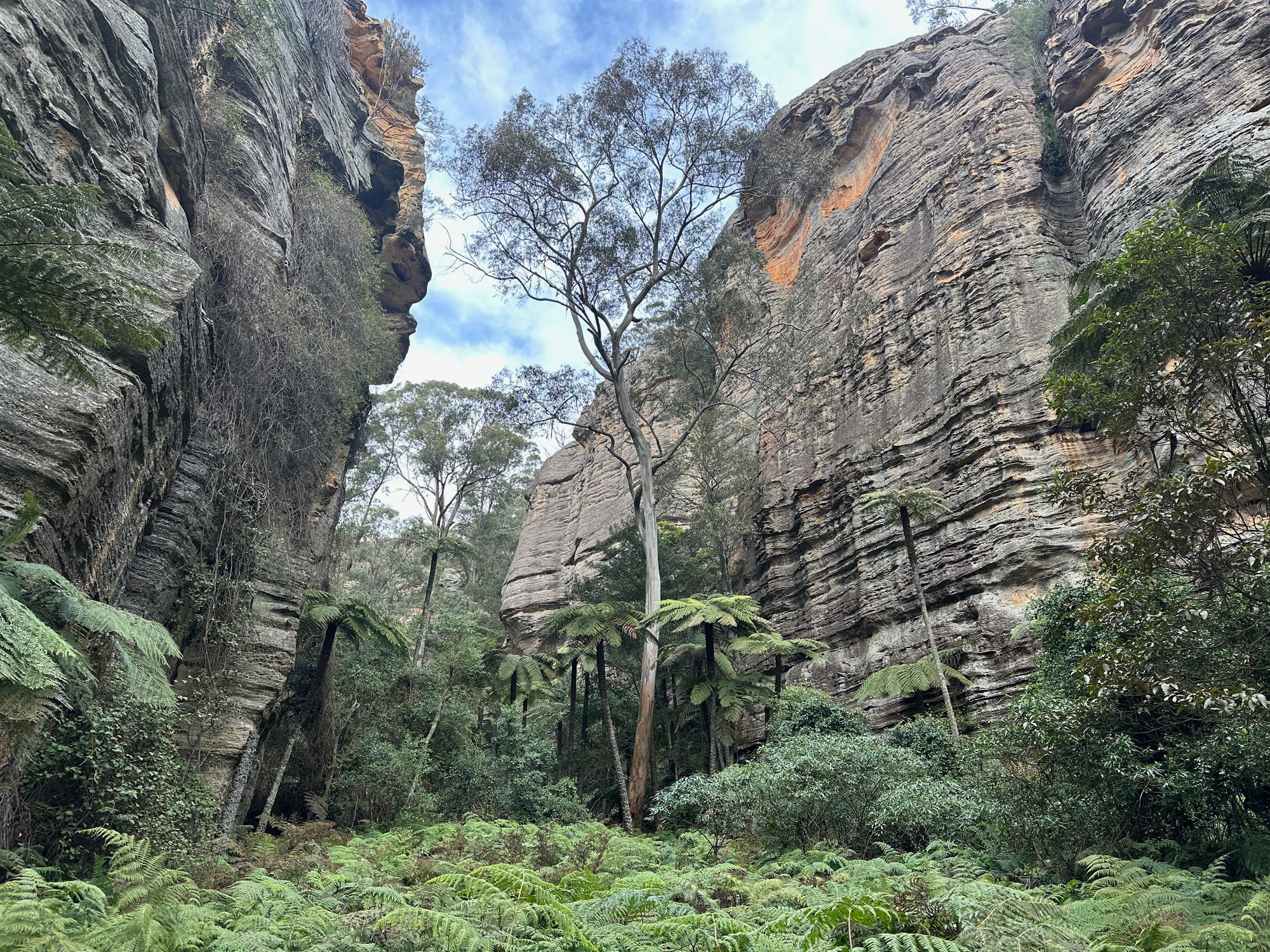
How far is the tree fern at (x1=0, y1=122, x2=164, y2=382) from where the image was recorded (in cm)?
491

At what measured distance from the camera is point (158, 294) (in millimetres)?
5969

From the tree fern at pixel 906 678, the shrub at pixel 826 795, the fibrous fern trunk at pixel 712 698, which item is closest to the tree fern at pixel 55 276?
the shrub at pixel 826 795

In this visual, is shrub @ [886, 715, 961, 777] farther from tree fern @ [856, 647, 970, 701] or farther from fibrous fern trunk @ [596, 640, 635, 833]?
fibrous fern trunk @ [596, 640, 635, 833]

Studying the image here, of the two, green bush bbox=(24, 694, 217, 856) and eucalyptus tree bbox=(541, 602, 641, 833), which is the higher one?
eucalyptus tree bbox=(541, 602, 641, 833)

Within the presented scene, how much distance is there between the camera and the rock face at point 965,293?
50.9 ft

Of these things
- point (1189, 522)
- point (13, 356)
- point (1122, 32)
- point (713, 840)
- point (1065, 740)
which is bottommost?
point (713, 840)

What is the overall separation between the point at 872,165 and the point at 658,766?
Result: 22330mm

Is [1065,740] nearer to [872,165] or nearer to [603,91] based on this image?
[603,91]

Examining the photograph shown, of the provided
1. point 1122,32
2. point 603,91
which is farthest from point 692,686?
point 1122,32

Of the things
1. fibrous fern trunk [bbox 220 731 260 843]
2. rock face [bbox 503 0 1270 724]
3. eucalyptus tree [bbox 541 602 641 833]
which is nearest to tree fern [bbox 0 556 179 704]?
fibrous fern trunk [bbox 220 731 260 843]

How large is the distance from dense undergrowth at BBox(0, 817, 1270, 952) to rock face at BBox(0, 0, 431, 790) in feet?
12.0

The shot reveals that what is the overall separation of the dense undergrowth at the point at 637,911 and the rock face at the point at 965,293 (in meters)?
10.2

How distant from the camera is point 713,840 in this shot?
373 inches

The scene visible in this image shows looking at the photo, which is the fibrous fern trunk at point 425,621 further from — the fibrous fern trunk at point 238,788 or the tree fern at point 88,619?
the tree fern at point 88,619
